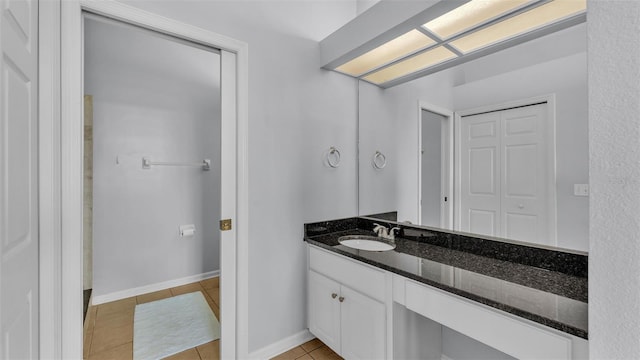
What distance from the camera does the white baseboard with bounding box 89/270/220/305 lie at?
2.53 m

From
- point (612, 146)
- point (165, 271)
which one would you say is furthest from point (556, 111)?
point (165, 271)

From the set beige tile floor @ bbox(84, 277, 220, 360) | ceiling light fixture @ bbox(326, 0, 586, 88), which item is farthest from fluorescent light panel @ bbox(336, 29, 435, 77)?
beige tile floor @ bbox(84, 277, 220, 360)

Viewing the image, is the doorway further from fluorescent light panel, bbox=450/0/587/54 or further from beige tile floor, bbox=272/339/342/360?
fluorescent light panel, bbox=450/0/587/54

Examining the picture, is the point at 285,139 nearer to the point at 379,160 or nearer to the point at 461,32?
the point at 379,160

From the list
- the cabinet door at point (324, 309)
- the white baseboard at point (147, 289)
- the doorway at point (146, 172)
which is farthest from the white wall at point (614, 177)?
the white baseboard at point (147, 289)

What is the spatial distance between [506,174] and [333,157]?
113cm

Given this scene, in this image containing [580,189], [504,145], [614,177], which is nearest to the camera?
[614,177]

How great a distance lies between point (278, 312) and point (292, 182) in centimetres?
90

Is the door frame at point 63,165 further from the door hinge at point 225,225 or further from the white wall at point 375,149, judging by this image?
the white wall at point 375,149

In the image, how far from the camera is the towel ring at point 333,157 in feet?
6.91

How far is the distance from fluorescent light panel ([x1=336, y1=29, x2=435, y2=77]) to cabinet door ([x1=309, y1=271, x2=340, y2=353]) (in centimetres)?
152

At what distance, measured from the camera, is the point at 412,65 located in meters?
1.89

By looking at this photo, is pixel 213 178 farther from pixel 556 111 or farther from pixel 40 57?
pixel 556 111

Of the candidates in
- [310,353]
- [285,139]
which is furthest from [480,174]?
[310,353]
